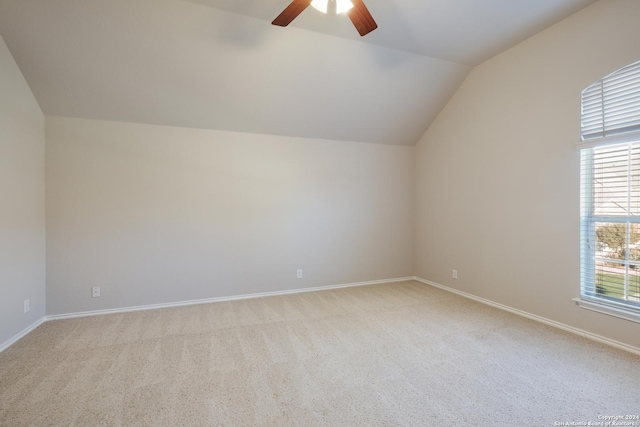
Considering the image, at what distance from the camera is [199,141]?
364 centimetres

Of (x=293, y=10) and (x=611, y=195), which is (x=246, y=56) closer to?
(x=293, y=10)

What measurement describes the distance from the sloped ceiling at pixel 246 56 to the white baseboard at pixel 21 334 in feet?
7.51

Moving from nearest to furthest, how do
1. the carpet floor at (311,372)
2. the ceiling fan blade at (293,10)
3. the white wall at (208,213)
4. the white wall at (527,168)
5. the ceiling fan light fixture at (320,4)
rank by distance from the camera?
the carpet floor at (311,372), the ceiling fan blade at (293,10), the ceiling fan light fixture at (320,4), the white wall at (527,168), the white wall at (208,213)

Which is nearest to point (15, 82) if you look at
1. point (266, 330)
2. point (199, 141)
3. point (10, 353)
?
point (199, 141)

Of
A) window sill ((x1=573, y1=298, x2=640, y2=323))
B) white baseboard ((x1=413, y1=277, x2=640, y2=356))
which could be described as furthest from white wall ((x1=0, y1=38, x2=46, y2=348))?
window sill ((x1=573, y1=298, x2=640, y2=323))

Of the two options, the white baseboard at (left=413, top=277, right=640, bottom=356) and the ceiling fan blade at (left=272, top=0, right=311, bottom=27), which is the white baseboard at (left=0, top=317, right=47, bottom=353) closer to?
the ceiling fan blade at (left=272, top=0, right=311, bottom=27)

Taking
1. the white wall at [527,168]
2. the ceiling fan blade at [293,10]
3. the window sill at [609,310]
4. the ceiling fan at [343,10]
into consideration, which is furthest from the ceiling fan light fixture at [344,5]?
the window sill at [609,310]

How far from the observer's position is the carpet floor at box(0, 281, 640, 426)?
1.67 m

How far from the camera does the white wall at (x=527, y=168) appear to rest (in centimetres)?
257

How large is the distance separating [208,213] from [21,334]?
2085 millimetres

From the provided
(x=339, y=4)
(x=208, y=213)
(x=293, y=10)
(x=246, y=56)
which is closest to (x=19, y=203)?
(x=208, y=213)

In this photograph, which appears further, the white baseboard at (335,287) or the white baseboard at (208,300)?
the white baseboard at (208,300)

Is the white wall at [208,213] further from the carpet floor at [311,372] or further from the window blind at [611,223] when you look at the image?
the window blind at [611,223]

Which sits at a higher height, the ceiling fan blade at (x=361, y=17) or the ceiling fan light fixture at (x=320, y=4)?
the ceiling fan light fixture at (x=320, y=4)
